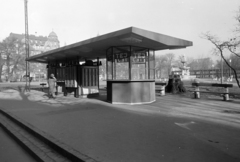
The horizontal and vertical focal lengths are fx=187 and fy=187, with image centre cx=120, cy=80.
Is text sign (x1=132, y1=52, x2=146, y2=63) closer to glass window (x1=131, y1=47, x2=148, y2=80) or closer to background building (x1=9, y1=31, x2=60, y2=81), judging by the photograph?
glass window (x1=131, y1=47, x2=148, y2=80)

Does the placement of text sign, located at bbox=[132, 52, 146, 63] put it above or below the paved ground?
above

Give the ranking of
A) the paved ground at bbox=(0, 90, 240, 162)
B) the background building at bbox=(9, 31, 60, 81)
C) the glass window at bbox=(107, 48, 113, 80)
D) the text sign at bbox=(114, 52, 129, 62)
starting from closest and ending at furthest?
the paved ground at bbox=(0, 90, 240, 162), the text sign at bbox=(114, 52, 129, 62), the glass window at bbox=(107, 48, 113, 80), the background building at bbox=(9, 31, 60, 81)

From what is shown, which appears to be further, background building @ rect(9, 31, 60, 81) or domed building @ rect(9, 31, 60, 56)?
domed building @ rect(9, 31, 60, 56)

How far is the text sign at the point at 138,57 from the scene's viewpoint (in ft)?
31.2

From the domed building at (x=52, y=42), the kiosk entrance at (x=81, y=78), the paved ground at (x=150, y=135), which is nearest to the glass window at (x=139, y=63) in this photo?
the paved ground at (x=150, y=135)

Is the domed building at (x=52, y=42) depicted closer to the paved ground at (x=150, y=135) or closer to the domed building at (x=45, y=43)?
the domed building at (x=45, y=43)

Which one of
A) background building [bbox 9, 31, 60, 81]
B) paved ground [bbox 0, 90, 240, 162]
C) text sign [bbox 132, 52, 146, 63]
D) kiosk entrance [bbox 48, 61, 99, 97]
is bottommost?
paved ground [bbox 0, 90, 240, 162]

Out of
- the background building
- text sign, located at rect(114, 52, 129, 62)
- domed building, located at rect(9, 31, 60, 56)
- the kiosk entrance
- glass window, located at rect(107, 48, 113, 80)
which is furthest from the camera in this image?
domed building, located at rect(9, 31, 60, 56)

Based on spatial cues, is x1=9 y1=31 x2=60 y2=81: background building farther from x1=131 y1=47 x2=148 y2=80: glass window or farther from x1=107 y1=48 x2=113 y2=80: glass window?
x1=131 y1=47 x2=148 y2=80: glass window

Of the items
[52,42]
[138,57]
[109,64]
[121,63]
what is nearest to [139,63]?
[138,57]

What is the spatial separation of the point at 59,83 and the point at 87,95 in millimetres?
3683

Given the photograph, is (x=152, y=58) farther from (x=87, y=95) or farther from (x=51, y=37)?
(x=51, y=37)

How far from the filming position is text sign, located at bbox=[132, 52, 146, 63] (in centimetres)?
950

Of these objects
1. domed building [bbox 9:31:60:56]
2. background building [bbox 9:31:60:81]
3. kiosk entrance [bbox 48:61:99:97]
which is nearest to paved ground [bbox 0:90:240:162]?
kiosk entrance [bbox 48:61:99:97]
